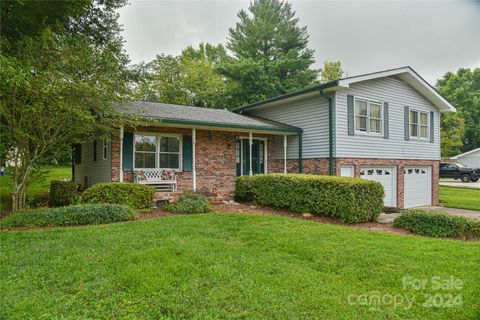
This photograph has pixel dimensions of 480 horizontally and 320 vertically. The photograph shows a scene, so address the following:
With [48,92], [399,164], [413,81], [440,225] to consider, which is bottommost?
[440,225]

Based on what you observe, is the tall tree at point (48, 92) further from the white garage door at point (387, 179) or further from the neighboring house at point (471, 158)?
the neighboring house at point (471, 158)

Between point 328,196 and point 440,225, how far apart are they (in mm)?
2391

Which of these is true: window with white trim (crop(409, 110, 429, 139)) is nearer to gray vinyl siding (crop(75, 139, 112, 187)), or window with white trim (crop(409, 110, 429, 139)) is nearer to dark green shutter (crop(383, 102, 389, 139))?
dark green shutter (crop(383, 102, 389, 139))

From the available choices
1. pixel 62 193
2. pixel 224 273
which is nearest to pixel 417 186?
pixel 224 273

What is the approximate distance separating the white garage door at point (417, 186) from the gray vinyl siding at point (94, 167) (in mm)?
12017

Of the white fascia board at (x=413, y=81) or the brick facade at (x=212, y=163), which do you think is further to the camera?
the white fascia board at (x=413, y=81)

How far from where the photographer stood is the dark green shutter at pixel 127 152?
390 inches

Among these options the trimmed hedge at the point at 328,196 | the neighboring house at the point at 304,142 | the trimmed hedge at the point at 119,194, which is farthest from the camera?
the neighboring house at the point at 304,142

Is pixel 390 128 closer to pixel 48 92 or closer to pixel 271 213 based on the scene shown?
pixel 271 213

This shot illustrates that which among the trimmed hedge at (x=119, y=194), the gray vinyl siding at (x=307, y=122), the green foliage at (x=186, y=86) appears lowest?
the trimmed hedge at (x=119, y=194)

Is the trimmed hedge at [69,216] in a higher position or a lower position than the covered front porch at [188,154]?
lower

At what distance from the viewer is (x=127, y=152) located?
9.96m

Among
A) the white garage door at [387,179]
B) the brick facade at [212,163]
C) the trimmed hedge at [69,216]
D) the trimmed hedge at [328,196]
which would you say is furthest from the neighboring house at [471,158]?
the trimmed hedge at [69,216]

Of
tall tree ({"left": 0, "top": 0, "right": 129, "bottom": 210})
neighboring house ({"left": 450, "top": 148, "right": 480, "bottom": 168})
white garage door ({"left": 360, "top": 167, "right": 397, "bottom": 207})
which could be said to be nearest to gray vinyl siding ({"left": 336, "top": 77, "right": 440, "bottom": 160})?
white garage door ({"left": 360, "top": 167, "right": 397, "bottom": 207})
